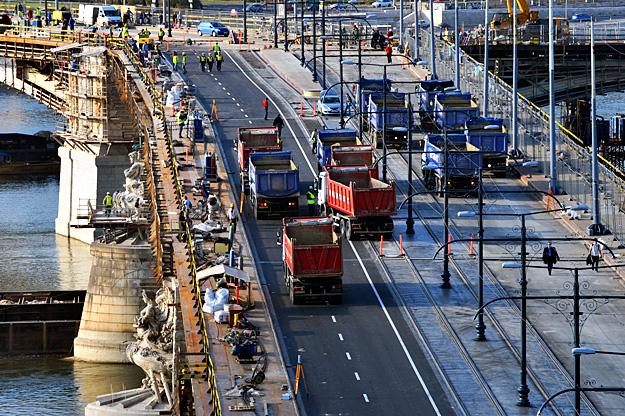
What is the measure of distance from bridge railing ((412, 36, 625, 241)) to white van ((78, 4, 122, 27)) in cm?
3987

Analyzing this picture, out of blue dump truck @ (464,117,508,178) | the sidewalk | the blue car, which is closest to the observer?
the sidewalk

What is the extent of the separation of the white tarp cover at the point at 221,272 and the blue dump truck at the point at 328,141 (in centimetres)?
2386

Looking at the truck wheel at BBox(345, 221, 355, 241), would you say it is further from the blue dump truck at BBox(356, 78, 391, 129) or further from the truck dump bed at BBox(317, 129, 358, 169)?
the blue dump truck at BBox(356, 78, 391, 129)

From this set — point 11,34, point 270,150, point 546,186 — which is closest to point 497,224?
point 546,186

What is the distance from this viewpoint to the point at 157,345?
6384cm

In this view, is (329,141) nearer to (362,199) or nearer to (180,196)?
(180,196)

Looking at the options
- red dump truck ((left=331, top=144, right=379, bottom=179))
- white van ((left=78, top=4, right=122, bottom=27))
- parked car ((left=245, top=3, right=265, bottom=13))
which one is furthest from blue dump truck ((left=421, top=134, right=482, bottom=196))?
parked car ((left=245, top=3, right=265, bottom=13))

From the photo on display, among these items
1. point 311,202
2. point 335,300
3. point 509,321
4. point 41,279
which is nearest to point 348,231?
point 311,202

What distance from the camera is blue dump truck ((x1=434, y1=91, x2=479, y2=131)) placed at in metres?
96.4

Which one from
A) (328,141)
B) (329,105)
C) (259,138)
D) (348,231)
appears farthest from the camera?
(329,105)

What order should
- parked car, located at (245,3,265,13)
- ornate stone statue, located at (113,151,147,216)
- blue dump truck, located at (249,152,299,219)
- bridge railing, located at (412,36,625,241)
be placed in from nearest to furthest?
bridge railing, located at (412,36,625,241), blue dump truck, located at (249,152,299,219), ornate stone statue, located at (113,151,147,216), parked car, located at (245,3,265,13)

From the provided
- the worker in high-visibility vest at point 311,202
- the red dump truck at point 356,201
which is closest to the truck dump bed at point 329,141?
the worker in high-visibility vest at point 311,202

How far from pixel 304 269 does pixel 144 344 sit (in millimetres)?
9053

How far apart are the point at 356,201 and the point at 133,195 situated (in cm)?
2052
